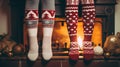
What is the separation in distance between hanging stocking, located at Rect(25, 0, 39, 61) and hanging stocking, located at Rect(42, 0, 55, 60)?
0.20 feet

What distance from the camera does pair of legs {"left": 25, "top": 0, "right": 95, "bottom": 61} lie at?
2.10m

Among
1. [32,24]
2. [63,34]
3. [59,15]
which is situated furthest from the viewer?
[63,34]

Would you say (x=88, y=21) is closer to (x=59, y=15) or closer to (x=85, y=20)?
(x=85, y=20)

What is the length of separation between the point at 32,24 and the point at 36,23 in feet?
0.11

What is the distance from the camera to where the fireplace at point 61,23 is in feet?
7.91

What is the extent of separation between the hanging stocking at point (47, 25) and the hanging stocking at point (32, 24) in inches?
2.4

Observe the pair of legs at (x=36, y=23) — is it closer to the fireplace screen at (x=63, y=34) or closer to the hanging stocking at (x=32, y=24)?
the hanging stocking at (x=32, y=24)

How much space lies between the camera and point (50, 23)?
2117 millimetres

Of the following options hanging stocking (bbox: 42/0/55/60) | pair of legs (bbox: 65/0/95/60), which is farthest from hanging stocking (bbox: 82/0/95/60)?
hanging stocking (bbox: 42/0/55/60)

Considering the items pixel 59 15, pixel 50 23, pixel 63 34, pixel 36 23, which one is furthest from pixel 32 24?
pixel 63 34

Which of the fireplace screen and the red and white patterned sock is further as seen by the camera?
the fireplace screen

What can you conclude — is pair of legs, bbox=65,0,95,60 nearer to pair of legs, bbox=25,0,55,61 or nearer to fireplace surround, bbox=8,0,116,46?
pair of legs, bbox=25,0,55,61

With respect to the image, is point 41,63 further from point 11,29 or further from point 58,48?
point 11,29

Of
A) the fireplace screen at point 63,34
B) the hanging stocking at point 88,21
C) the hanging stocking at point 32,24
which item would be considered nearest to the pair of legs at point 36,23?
the hanging stocking at point 32,24
